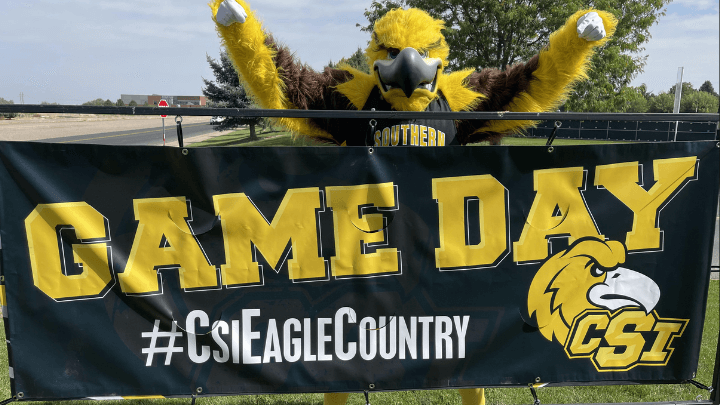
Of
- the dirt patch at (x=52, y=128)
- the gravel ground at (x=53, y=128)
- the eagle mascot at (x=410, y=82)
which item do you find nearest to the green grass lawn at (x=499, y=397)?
the eagle mascot at (x=410, y=82)

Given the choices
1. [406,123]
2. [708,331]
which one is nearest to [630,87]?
[708,331]

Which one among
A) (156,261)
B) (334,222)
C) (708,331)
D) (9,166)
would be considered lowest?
(708,331)

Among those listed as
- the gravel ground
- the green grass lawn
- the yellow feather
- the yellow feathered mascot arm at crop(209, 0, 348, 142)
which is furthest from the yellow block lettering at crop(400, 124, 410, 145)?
the gravel ground

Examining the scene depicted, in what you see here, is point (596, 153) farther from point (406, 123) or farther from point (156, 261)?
point (156, 261)

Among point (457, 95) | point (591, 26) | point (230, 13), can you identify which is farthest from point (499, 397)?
point (230, 13)

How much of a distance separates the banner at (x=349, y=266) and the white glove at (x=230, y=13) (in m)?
0.77

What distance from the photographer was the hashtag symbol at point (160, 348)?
1.87 metres

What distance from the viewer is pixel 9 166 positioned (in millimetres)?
1757

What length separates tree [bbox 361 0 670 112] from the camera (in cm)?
1739

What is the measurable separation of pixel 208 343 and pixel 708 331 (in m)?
4.43

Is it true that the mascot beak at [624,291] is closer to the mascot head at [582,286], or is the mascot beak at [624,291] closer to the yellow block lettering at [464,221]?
the mascot head at [582,286]

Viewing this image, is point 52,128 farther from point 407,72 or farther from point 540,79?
point 540,79

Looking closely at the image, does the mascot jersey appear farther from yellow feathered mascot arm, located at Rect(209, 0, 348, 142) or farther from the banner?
the banner

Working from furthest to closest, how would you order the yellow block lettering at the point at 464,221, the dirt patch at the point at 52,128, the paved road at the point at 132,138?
the dirt patch at the point at 52,128 → the paved road at the point at 132,138 → the yellow block lettering at the point at 464,221
